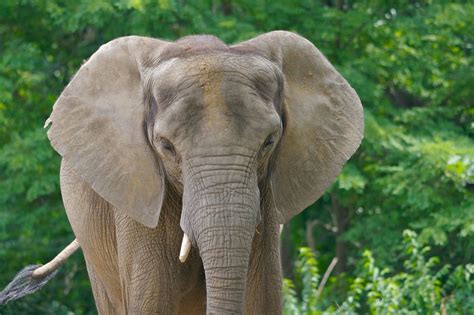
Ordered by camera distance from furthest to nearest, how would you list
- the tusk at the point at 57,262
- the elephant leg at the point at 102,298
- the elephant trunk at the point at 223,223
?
the tusk at the point at 57,262
the elephant leg at the point at 102,298
the elephant trunk at the point at 223,223

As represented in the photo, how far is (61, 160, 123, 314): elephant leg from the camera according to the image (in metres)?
7.01

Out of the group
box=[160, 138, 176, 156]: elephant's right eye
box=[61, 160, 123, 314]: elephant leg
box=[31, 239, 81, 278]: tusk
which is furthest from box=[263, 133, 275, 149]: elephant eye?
box=[31, 239, 81, 278]: tusk

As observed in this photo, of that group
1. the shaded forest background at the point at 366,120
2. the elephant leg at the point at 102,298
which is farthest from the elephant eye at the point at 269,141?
the shaded forest background at the point at 366,120

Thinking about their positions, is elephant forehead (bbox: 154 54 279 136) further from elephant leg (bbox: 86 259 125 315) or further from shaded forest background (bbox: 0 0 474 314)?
shaded forest background (bbox: 0 0 474 314)

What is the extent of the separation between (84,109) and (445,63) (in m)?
6.23

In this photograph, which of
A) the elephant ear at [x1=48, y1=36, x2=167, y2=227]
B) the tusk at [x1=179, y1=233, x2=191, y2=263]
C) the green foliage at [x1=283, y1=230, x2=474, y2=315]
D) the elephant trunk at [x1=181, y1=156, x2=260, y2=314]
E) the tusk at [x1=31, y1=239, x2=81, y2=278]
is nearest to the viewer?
the elephant trunk at [x1=181, y1=156, x2=260, y2=314]

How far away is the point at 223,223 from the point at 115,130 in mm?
976

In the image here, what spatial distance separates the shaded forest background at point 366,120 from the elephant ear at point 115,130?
3715 mm

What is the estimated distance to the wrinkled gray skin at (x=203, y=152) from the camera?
565 centimetres

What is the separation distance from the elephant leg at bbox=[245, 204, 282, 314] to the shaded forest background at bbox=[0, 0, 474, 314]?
3344 millimetres

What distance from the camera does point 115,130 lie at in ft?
20.6

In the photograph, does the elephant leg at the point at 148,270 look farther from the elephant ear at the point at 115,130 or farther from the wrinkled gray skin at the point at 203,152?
the elephant ear at the point at 115,130

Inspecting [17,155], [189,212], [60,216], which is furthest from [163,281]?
[60,216]

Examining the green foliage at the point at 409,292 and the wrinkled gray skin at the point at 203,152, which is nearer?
the wrinkled gray skin at the point at 203,152
